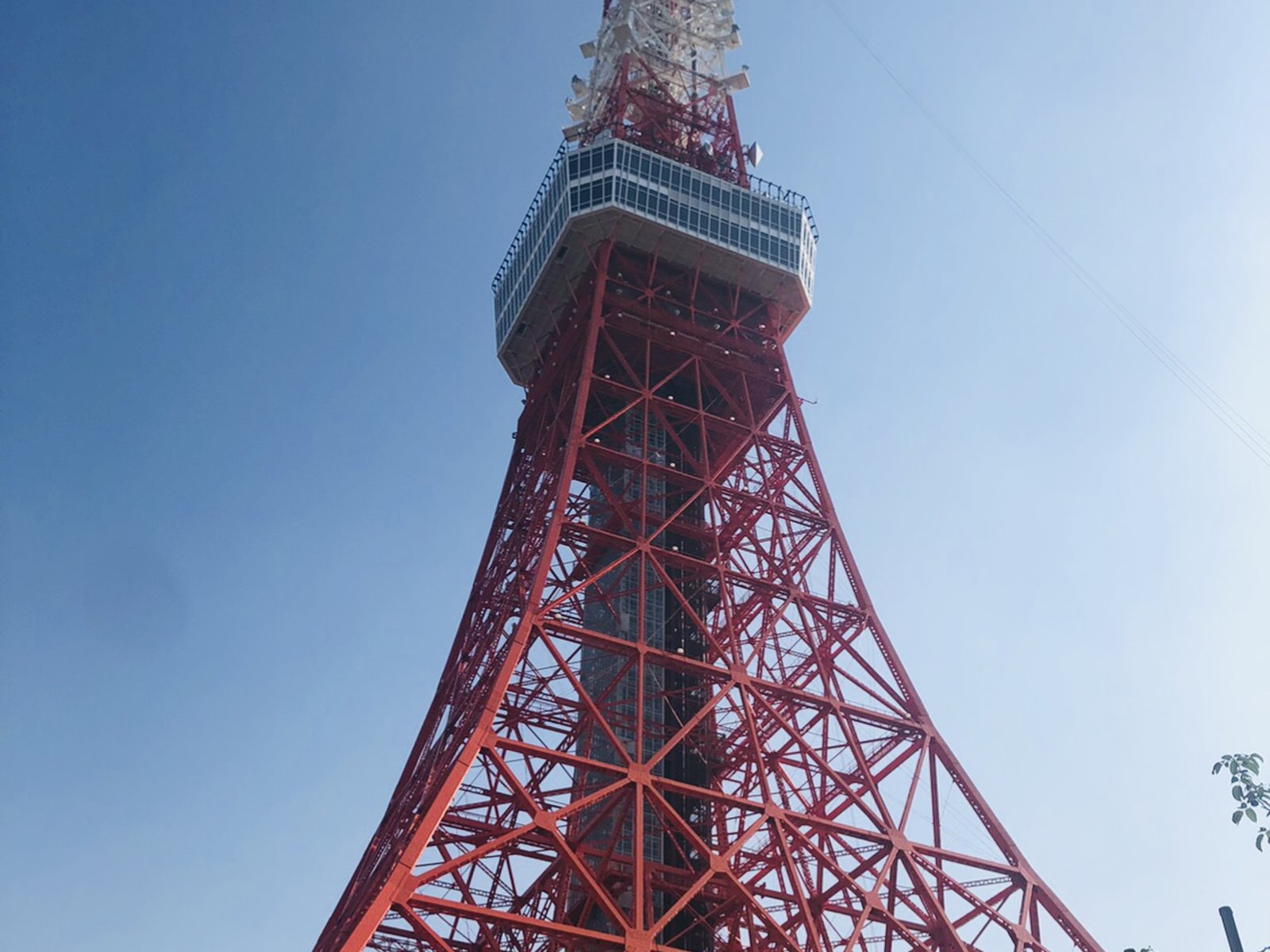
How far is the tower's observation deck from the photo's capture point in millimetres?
30250

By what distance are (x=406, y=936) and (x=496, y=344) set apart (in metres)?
17.8

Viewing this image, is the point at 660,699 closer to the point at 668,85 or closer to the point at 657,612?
the point at 657,612

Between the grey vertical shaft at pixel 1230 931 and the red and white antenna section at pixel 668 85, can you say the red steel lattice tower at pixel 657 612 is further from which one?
the grey vertical shaft at pixel 1230 931

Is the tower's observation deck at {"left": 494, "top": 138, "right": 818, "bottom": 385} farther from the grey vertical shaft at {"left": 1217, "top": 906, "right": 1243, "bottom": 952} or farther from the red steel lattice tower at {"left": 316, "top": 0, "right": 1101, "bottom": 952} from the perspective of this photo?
the grey vertical shaft at {"left": 1217, "top": 906, "right": 1243, "bottom": 952}

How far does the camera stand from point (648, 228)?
30.3 m

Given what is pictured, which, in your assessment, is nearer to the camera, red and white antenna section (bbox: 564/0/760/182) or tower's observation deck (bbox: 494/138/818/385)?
tower's observation deck (bbox: 494/138/818/385)

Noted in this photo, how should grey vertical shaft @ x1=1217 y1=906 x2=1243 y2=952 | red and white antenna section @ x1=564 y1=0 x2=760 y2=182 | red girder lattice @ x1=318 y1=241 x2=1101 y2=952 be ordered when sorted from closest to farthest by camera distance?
1. grey vertical shaft @ x1=1217 y1=906 x2=1243 y2=952
2. red girder lattice @ x1=318 y1=241 x2=1101 y2=952
3. red and white antenna section @ x1=564 y1=0 x2=760 y2=182

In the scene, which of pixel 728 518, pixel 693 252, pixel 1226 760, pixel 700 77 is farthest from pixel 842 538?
pixel 1226 760

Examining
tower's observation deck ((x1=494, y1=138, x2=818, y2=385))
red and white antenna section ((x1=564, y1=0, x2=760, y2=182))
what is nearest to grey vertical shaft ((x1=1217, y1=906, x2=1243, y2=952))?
tower's observation deck ((x1=494, y1=138, x2=818, y2=385))

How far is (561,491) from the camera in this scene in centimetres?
2511

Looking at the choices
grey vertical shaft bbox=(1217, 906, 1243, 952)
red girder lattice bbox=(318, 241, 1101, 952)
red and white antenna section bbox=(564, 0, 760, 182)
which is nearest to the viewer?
grey vertical shaft bbox=(1217, 906, 1243, 952)

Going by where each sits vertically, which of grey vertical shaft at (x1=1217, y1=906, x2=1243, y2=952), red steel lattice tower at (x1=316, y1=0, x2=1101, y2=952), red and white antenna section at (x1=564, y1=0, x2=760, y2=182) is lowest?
grey vertical shaft at (x1=1217, y1=906, x2=1243, y2=952)

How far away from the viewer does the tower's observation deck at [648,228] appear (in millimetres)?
30250

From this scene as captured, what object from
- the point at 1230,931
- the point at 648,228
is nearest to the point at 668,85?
the point at 648,228
